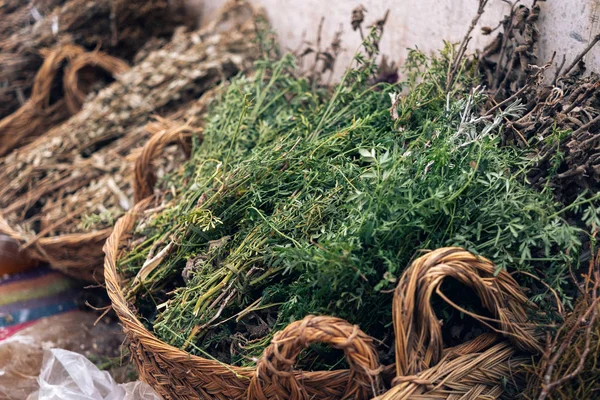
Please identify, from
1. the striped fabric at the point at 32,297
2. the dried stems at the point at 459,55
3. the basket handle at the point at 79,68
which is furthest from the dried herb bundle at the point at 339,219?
the basket handle at the point at 79,68

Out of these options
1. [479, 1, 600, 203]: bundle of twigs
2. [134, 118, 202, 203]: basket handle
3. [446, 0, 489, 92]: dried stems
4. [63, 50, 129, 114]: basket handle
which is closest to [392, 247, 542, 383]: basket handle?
[479, 1, 600, 203]: bundle of twigs

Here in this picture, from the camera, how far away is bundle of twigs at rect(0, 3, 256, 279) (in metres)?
2.57

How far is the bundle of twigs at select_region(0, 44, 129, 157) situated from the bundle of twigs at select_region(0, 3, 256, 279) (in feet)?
0.95

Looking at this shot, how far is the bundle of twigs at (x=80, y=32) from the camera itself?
3439 mm

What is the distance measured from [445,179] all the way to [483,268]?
0.21 metres

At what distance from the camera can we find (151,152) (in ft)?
7.02

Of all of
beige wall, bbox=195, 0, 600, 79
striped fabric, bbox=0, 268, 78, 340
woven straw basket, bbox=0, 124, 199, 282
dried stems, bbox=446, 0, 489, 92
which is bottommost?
striped fabric, bbox=0, 268, 78, 340

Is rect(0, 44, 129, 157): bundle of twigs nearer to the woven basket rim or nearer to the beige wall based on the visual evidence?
the beige wall

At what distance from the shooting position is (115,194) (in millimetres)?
2566

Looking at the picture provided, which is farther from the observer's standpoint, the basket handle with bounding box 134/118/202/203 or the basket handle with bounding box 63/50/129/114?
the basket handle with bounding box 63/50/129/114

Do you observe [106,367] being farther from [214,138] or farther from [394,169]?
[394,169]

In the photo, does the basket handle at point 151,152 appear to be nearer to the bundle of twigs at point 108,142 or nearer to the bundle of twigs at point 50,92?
the bundle of twigs at point 108,142

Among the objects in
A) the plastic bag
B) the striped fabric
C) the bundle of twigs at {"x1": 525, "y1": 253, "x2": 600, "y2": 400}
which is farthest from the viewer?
the striped fabric

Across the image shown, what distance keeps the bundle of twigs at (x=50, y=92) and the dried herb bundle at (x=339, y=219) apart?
1.63m
